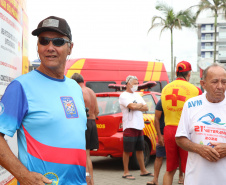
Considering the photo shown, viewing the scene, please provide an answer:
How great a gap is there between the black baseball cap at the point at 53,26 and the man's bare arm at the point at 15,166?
710mm

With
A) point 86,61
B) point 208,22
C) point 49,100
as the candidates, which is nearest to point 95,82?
point 86,61

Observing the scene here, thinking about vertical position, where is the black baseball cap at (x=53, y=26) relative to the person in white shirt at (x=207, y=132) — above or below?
above

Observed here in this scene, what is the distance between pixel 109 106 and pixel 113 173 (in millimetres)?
1454

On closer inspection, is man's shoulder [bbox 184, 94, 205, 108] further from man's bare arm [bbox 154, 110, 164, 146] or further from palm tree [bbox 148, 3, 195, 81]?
palm tree [bbox 148, 3, 195, 81]

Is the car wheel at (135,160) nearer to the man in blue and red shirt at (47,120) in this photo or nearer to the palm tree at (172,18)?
the man in blue and red shirt at (47,120)

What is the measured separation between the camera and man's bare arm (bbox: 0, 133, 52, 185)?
1934 millimetres

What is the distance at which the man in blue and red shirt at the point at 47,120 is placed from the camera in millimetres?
2004

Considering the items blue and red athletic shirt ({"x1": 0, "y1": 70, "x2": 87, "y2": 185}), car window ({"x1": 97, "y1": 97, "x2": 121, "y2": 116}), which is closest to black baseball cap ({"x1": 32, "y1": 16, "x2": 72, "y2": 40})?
blue and red athletic shirt ({"x1": 0, "y1": 70, "x2": 87, "y2": 185})

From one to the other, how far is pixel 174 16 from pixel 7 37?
91.6 feet

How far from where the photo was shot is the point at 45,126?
211cm

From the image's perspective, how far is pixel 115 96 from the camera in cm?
834

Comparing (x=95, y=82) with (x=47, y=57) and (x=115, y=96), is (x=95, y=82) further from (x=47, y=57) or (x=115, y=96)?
(x=47, y=57)

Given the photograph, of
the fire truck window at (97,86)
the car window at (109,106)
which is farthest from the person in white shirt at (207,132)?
the fire truck window at (97,86)

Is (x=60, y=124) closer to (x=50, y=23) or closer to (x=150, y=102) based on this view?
(x=50, y=23)
